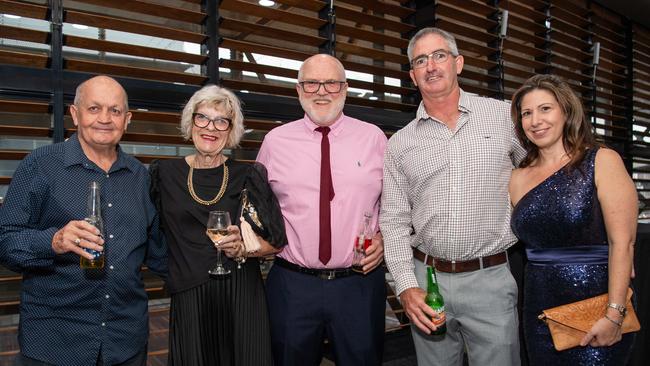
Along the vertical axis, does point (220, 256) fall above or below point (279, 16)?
below

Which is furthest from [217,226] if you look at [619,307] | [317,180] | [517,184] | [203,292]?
[619,307]

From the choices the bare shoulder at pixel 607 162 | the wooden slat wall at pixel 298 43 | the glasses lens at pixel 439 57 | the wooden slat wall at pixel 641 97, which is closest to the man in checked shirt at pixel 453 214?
the glasses lens at pixel 439 57

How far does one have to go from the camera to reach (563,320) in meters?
1.87

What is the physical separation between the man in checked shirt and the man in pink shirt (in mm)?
152

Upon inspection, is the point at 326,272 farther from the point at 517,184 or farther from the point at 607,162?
the point at 607,162

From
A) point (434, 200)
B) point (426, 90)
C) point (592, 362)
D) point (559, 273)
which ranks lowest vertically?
point (592, 362)

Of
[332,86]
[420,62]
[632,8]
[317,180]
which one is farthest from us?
[632,8]

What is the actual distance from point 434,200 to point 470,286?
0.39 m

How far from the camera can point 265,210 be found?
2.12 m

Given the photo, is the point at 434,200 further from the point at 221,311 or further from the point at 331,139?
the point at 221,311

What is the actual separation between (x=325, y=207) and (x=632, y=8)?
6171 millimetres

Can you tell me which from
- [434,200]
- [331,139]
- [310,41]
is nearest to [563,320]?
[434,200]

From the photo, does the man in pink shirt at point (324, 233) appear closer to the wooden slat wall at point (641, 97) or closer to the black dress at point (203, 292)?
the black dress at point (203, 292)

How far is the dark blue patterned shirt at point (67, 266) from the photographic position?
178 cm
